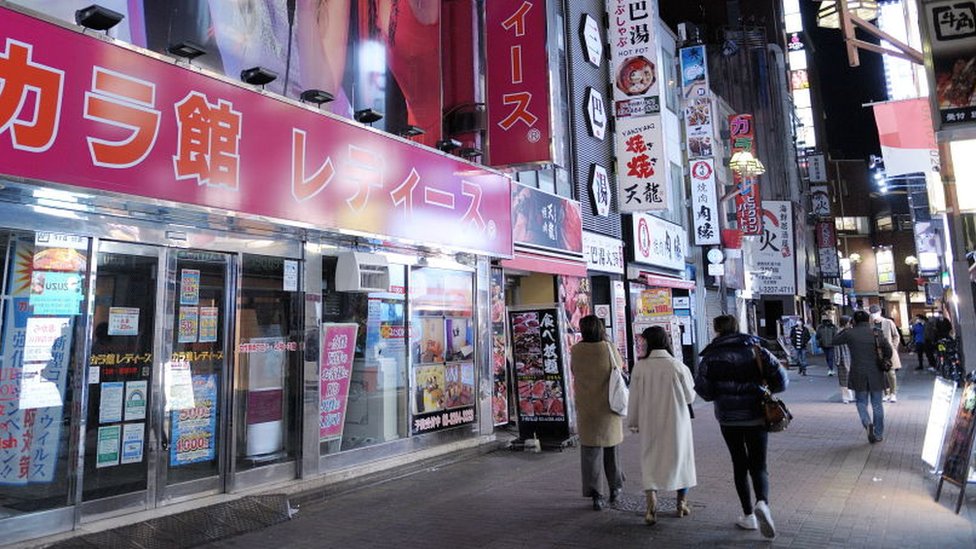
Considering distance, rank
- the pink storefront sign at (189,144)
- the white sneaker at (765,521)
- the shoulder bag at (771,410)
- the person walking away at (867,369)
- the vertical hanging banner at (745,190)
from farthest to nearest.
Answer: the vertical hanging banner at (745,190) → the person walking away at (867,369) → the shoulder bag at (771,410) → the white sneaker at (765,521) → the pink storefront sign at (189,144)

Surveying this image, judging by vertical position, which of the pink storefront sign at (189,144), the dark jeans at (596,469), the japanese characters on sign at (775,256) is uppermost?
the japanese characters on sign at (775,256)

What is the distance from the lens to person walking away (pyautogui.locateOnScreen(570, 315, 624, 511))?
21.6ft

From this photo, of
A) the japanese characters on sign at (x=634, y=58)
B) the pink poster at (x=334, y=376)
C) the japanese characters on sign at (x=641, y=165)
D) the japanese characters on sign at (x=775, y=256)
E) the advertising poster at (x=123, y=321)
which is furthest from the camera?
the japanese characters on sign at (x=775, y=256)

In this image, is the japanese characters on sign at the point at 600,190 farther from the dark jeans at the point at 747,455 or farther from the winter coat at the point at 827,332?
the dark jeans at the point at 747,455

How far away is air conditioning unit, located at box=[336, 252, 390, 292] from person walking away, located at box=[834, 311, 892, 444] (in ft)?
24.2

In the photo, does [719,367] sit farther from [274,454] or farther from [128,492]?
[128,492]

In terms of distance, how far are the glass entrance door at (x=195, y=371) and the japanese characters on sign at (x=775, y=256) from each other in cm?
2907

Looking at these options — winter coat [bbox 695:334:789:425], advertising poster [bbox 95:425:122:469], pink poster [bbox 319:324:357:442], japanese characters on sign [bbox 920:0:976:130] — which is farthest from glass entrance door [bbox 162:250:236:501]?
japanese characters on sign [bbox 920:0:976:130]

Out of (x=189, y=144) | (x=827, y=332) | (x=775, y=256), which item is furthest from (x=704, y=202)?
(x=189, y=144)

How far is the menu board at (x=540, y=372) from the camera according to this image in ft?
32.1

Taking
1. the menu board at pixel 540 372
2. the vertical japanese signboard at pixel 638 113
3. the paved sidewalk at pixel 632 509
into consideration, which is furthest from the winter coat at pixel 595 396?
the vertical japanese signboard at pixel 638 113

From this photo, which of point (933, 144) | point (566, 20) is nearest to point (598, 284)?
point (566, 20)

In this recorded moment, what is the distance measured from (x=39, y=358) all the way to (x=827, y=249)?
4870 cm

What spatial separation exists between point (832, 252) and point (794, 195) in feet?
20.3
